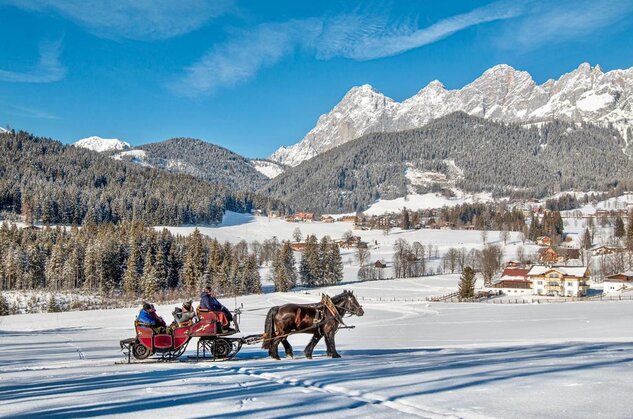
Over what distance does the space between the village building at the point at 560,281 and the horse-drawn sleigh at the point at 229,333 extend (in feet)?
235

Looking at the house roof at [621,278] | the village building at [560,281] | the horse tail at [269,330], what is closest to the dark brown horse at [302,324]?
the horse tail at [269,330]

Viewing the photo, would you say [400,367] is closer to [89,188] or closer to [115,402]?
[115,402]

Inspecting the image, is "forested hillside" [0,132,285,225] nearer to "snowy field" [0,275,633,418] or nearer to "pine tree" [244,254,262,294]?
"pine tree" [244,254,262,294]

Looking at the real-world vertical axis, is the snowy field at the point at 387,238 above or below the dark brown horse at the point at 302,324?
above

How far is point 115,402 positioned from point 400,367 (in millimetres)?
5333

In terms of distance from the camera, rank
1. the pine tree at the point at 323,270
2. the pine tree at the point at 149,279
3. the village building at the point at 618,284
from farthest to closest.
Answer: the pine tree at the point at 323,270, the pine tree at the point at 149,279, the village building at the point at 618,284

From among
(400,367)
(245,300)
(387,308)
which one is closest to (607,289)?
(387,308)

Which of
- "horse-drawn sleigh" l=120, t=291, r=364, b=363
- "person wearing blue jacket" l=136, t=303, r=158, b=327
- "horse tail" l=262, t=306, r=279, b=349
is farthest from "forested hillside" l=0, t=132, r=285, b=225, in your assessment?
"horse tail" l=262, t=306, r=279, b=349

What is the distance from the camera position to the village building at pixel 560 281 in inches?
3031

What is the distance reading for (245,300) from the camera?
228 ft

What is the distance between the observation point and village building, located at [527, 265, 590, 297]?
77.0m

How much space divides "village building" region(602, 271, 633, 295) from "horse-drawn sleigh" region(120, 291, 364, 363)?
232ft

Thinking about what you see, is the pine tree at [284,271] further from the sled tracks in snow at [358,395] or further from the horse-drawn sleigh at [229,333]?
the sled tracks in snow at [358,395]

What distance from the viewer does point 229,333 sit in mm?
13734
